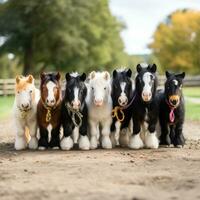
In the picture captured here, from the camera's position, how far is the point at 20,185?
764 cm

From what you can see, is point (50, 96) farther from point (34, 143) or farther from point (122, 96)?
point (122, 96)

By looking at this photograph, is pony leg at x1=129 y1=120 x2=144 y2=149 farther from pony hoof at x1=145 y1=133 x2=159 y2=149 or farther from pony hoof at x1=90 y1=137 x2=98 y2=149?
pony hoof at x1=90 y1=137 x2=98 y2=149

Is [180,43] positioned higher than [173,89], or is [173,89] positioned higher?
[180,43]

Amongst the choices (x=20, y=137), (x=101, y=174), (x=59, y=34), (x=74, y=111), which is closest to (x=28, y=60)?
(x=59, y=34)

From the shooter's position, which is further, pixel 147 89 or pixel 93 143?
pixel 93 143

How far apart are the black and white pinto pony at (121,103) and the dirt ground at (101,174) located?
0.39m

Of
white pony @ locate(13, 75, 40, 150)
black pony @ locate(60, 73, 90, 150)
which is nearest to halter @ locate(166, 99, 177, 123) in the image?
black pony @ locate(60, 73, 90, 150)

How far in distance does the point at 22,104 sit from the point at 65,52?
117ft

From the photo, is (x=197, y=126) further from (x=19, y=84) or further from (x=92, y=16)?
(x=92, y=16)

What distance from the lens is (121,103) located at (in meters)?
10.7

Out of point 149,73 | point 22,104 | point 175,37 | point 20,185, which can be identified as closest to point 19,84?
point 22,104

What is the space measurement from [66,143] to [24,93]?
3.84ft

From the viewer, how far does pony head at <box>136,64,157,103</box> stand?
34.5ft

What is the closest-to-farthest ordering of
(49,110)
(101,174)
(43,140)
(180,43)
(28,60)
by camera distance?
→ (101,174)
(49,110)
(43,140)
(28,60)
(180,43)
